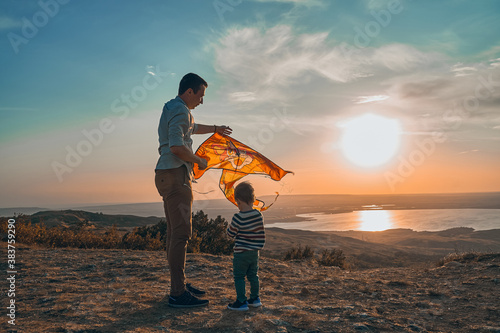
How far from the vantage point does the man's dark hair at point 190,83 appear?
4168 millimetres

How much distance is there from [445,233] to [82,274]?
195ft

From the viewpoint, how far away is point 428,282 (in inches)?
239

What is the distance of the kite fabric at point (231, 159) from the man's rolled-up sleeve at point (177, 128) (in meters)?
1.38

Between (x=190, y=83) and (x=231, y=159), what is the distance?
163 centimetres

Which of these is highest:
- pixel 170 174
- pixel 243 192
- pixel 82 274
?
pixel 170 174

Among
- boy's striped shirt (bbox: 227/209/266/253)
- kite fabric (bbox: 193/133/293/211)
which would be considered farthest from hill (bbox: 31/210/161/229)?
boy's striped shirt (bbox: 227/209/266/253)

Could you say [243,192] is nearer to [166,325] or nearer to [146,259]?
[166,325]

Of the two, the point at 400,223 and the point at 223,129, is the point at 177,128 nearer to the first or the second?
the point at 223,129

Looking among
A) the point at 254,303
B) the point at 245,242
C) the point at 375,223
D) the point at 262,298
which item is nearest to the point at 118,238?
the point at 262,298

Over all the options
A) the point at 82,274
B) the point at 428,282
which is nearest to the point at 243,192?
the point at 82,274

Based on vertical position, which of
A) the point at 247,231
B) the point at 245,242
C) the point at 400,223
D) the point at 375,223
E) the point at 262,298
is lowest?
the point at 375,223

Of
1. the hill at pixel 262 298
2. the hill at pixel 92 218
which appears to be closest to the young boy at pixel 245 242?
the hill at pixel 262 298

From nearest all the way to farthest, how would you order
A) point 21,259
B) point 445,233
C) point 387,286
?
point 387,286 < point 21,259 < point 445,233

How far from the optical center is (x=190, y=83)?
4.18m
